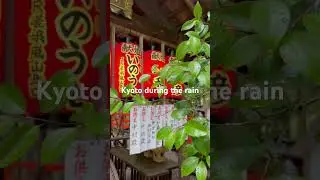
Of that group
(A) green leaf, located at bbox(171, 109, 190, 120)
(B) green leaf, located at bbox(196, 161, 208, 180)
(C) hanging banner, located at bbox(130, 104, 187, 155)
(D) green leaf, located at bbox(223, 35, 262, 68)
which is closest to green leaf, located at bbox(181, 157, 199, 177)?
(B) green leaf, located at bbox(196, 161, 208, 180)

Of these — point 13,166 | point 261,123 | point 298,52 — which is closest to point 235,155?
point 261,123

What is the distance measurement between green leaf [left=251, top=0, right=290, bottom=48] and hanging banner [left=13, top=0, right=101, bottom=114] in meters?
0.38

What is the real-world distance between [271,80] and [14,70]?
0.56 metres

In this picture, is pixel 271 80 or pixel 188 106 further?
pixel 188 106

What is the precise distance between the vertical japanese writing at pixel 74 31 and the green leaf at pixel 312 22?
0.45m

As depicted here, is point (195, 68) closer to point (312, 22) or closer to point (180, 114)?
point (180, 114)

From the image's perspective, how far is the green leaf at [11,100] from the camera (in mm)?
649

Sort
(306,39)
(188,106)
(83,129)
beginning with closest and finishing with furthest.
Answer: (306,39) → (83,129) → (188,106)

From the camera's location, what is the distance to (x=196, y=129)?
3.17 ft

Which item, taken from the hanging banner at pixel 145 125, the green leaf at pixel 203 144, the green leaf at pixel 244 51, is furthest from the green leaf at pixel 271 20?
the hanging banner at pixel 145 125

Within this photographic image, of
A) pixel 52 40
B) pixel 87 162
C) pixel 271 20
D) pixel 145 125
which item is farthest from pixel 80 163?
pixel 145 125

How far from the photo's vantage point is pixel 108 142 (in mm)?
710

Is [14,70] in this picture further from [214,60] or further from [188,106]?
[188,106]

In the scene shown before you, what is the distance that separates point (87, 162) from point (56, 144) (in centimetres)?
9
